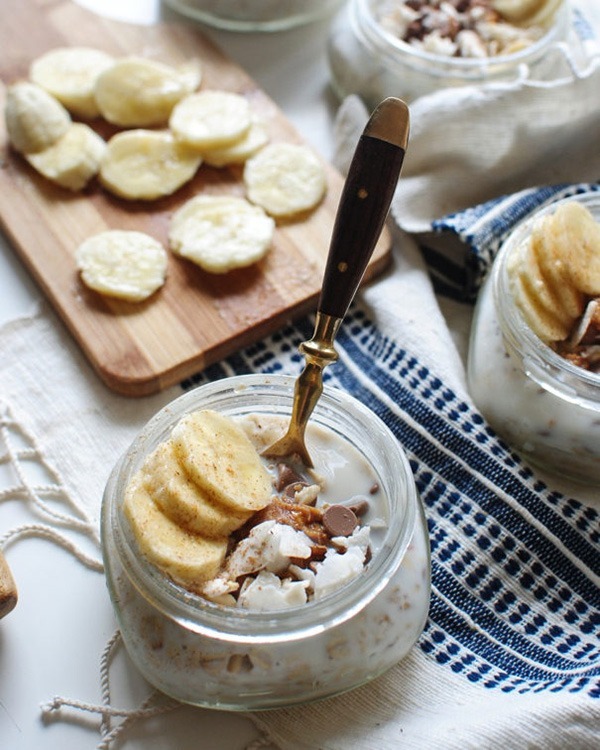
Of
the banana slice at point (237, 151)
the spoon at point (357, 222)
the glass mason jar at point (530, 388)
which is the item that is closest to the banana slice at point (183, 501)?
the spoon at point (357, 222)

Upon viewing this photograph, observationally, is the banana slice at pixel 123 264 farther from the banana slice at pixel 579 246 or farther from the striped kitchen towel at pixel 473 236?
the banana slice at pixel 579 246

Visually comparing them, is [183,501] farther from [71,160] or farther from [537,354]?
[71,160]

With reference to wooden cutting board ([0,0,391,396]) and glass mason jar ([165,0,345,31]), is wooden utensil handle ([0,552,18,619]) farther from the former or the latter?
glass mason jar ([165,0,345,31])

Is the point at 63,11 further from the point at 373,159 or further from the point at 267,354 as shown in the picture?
the point at 373,159

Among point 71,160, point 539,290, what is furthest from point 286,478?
point 71,160

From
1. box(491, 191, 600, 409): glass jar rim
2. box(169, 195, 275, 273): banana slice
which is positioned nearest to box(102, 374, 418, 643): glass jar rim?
box(491, 191, 600, 409): glass jar rim

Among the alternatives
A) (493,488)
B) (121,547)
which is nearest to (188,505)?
(121,547)
